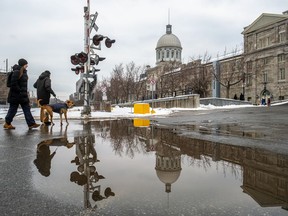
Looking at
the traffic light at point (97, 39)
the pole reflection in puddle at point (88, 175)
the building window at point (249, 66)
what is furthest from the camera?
the building window at point (249, 66)

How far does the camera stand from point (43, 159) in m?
4.11

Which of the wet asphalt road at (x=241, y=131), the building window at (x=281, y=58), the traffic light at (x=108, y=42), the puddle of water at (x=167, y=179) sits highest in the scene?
the building window at (x=281, y=58)

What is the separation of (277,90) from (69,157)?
2283 inches

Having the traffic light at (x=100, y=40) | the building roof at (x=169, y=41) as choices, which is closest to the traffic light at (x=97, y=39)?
the traffic light at (x=100, y=40)

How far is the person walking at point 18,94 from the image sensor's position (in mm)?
8766

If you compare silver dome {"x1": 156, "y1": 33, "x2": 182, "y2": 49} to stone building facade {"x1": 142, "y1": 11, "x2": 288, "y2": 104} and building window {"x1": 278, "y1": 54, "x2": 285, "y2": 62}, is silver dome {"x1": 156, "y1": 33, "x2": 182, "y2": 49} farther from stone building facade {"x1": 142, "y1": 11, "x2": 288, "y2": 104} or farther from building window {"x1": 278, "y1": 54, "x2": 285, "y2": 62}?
building window {"x1": 278, "y1": 54, "x2": 285, "y2": 62}

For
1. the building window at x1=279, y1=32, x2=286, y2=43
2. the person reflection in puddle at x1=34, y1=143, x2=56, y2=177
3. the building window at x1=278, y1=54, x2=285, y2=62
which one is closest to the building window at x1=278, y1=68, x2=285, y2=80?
the building window at x1=278, y1=54, x2=285, y2=62

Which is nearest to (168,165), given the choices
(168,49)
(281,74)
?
(281,74)

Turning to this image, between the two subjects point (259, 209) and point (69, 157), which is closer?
point (259, 209)

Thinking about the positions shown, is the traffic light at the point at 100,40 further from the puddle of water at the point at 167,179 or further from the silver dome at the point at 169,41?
the silver dome at the point at 169,41

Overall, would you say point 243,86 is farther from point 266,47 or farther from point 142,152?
point 142,152

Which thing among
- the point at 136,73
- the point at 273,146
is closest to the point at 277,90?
the point at 136,73

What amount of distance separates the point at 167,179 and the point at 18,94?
24.6ft

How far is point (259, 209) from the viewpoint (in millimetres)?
2189
